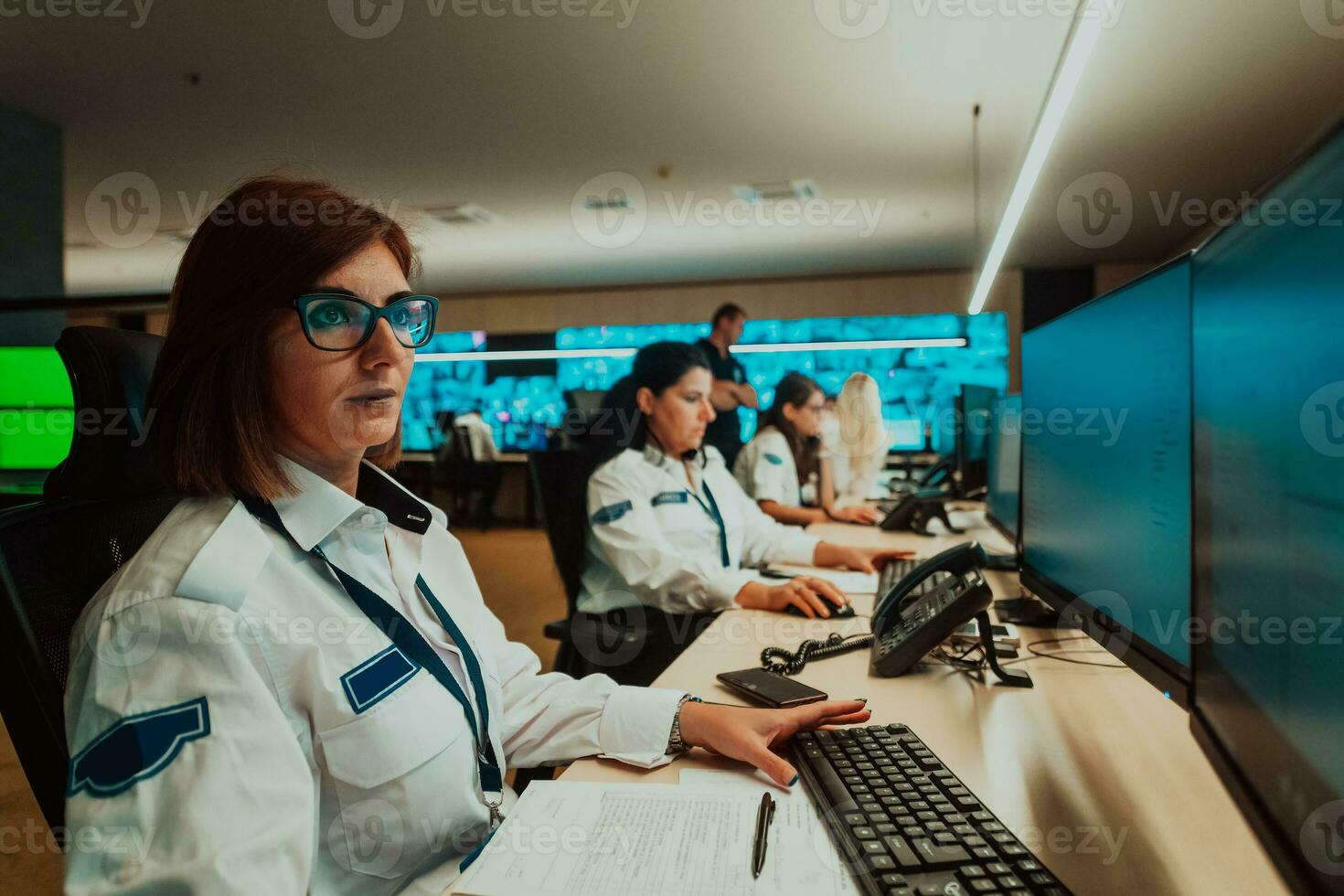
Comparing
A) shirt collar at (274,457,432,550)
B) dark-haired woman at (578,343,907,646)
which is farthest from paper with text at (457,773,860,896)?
dark-haired woman at (578,343,907,646)

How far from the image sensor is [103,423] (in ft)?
3.18

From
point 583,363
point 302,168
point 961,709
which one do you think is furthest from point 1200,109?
point 583,363

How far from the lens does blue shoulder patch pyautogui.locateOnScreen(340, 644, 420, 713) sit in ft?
2.83

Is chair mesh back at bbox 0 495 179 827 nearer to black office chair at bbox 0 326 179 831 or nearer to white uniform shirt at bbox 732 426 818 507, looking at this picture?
black office chair at bbox 0 326 179 831

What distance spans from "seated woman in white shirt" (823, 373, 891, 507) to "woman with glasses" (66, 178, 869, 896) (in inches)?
121

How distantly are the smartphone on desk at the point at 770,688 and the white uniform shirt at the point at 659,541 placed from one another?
71 centimetres

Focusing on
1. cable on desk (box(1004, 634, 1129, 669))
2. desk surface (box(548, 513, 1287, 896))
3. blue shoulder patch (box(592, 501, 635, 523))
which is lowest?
desk surface (box(548, 513, 1287, 896))

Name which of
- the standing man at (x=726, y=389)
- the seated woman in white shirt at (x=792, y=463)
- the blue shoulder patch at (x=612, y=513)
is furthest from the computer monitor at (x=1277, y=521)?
the standing man at (x=726, y=389)

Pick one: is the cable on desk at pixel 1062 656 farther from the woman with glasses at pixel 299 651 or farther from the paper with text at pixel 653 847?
the paper with text at pixel 653 847

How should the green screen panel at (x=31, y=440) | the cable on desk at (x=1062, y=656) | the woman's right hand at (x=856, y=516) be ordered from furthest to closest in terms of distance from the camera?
the green screen panel at (x=31, y=440)
the woman's right hand at (x=856, y=516)
the cable on desk at (x=1062, y=656)

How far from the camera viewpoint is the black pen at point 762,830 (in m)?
0.74

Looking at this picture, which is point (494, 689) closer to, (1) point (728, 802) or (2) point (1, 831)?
(1) point (728, 802)

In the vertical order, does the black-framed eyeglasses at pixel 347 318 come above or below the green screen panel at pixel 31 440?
above

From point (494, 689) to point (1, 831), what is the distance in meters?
2.29
